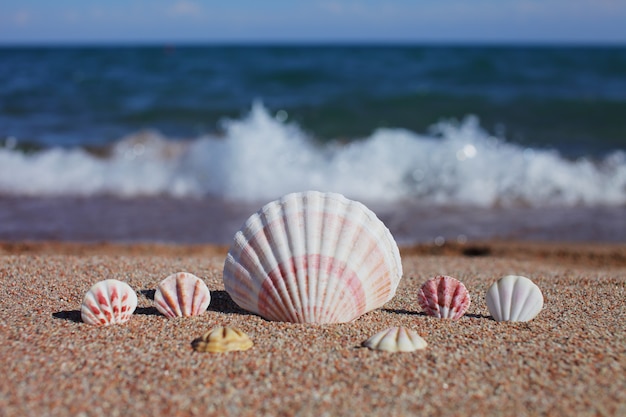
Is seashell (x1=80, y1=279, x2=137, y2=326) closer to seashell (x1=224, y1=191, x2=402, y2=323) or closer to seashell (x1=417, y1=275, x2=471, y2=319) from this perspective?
seashell (x1=224, y1=191, x2=402, y2=323)

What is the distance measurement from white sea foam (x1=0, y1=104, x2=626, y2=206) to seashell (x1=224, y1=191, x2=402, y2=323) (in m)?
5.73

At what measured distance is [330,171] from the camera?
9617mm

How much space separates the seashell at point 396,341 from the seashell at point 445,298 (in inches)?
16.7

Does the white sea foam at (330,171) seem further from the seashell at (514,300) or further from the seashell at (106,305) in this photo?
the seashell at (106,305)

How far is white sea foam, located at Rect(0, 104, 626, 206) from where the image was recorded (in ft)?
28.8

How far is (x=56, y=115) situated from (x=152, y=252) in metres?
10.9

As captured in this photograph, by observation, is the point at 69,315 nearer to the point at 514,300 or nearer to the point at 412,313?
the point at 412,313

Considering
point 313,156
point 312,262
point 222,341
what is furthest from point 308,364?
point 313,156

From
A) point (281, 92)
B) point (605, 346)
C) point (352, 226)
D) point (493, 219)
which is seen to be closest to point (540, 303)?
point (605, 346)

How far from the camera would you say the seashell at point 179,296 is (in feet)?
9.42

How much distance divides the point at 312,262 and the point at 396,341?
0.51 m

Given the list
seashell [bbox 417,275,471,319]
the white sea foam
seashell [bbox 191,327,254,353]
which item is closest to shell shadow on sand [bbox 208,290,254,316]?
seashell [bbox 191,327,254,353]

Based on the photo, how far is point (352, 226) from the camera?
281 centimetres

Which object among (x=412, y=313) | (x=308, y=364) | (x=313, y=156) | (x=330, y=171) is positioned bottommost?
(x=308, y=364)
